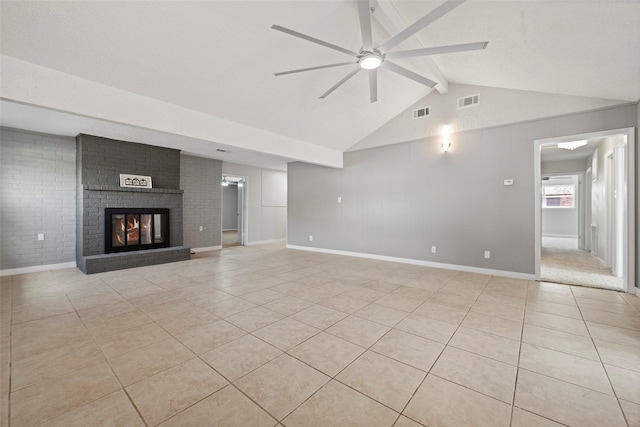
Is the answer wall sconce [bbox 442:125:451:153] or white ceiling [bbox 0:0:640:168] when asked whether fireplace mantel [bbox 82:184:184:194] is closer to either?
white ceiling [bbox 0:0:640:168]

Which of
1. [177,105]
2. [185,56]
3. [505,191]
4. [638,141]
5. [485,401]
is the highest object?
[185,56]

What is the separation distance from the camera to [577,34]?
2598 millimetres

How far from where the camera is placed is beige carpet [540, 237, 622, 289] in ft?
13.7

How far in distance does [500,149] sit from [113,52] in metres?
5.82

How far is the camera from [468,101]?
4844 mm

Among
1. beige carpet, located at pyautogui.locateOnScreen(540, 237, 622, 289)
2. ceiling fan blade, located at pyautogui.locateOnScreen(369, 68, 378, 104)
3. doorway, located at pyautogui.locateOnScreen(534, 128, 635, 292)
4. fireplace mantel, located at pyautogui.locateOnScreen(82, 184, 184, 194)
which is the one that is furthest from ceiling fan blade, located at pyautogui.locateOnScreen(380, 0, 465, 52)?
fireplace mantel, located at pyautogui.locateOnScreen(82, 184, 184, 194)

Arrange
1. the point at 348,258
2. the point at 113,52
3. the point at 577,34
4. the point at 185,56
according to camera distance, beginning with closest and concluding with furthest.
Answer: the point at 577,34 < the point at 113,52 < the point at 185,56 < the point at 348,258

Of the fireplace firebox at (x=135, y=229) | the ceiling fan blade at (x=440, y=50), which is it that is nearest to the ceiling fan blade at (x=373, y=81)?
the ceiling fan blade at (x=440, y=50)

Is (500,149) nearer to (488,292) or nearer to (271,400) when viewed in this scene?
(488,292)

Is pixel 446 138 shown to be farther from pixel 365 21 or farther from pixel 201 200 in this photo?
pixel 201 200

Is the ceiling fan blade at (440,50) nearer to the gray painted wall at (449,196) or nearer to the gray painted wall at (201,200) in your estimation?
the gray painted wall at (449,196)

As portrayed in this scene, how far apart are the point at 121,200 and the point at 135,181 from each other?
504 mm

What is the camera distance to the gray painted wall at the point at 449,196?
4.38 m

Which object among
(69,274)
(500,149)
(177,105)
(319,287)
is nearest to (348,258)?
(319,287)
